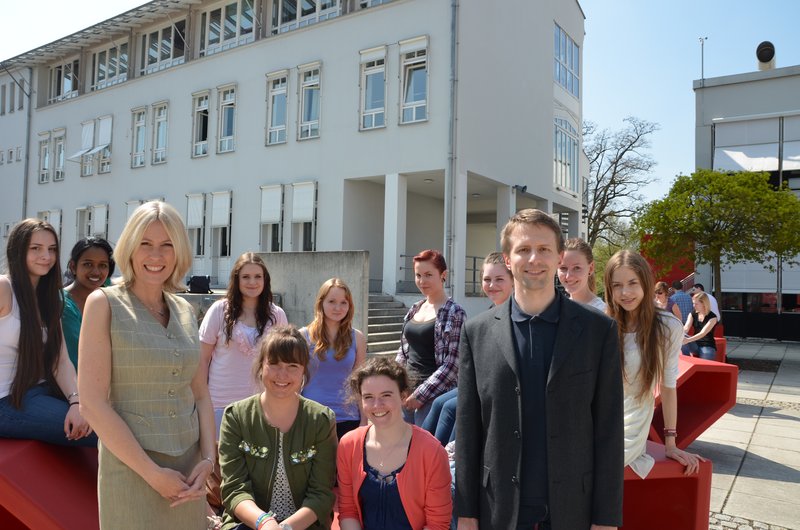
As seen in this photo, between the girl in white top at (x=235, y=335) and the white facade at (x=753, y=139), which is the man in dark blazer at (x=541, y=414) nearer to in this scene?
the girl in white top at (x=235, y=335)

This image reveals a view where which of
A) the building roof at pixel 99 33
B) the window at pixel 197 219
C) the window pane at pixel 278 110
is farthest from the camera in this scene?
the building roof at pixel 99 33

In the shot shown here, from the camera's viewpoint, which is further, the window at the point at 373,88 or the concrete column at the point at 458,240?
the window at the point at 373,88

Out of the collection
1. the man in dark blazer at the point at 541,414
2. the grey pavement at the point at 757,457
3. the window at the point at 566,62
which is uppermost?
the window at the point at 566,62

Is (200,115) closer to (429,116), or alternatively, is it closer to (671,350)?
(429,116)

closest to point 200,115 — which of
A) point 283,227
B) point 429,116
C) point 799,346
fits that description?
point 283,227

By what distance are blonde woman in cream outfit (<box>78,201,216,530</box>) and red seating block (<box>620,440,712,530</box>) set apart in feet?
9.41

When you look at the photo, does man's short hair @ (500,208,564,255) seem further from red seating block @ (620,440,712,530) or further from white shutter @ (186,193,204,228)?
white shutter @ (186,193,204,228)

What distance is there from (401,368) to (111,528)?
5.15ft

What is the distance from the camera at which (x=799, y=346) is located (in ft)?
72.1

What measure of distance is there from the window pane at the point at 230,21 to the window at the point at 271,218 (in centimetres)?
681

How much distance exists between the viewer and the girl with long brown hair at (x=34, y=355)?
3.00 meters

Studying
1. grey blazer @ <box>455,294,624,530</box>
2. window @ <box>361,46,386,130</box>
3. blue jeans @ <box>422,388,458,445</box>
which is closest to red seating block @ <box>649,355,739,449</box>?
blue jeans @ <box>422,388,458,445</box>

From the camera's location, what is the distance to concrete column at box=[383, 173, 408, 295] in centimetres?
1736

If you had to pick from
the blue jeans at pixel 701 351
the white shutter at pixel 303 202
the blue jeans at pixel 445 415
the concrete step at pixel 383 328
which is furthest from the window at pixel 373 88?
the blue jeans at pixel 445 415
